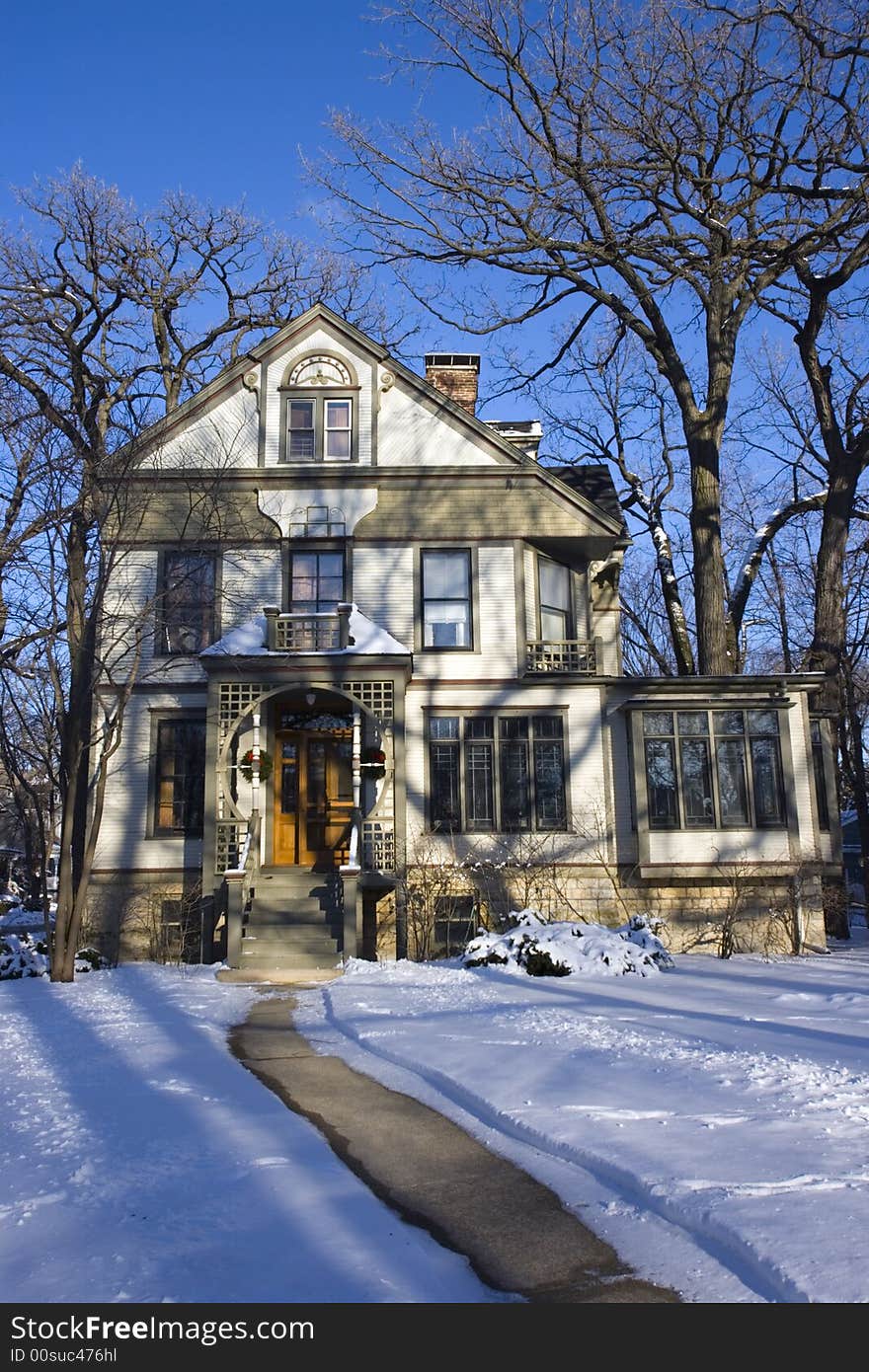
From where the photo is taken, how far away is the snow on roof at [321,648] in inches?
664

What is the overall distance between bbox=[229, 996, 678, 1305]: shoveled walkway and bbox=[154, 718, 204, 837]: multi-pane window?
9660mm

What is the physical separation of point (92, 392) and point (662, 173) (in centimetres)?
1268

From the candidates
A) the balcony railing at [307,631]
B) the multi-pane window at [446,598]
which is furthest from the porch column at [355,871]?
the multi-pane window at [446,598]

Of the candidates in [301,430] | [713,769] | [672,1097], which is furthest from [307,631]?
[672,1097]

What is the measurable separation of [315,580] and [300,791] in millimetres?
3833

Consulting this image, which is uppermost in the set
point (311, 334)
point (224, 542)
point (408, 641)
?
point (311, 334)

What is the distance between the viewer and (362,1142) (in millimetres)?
6340

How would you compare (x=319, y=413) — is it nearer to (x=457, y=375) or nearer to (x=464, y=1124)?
(x=457, y=375)

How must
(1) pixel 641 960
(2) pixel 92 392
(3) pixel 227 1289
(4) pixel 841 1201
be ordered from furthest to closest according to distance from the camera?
(2) pixel 92 392, (1) pixel 641 960, (4) pixel 841 1201, (3) pixel 227 1289

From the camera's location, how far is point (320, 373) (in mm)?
19547

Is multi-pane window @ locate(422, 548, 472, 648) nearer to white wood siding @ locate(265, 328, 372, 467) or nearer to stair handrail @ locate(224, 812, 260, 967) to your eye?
white wood siding @ locate(265, 328, 372, 467)
